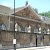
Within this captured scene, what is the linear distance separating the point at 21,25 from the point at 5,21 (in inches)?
170

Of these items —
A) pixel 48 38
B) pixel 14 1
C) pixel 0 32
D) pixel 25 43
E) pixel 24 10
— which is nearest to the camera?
pixel 14 1

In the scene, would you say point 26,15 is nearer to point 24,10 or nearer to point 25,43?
point 24,10

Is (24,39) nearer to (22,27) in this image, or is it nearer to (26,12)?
(22,27)

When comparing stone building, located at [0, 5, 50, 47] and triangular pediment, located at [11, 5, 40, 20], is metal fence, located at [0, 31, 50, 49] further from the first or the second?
triangular pediment, located at [11, 5, 40, 20]

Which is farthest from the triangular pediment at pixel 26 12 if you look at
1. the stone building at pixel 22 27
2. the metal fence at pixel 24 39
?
the metal fence at pixel 24 39

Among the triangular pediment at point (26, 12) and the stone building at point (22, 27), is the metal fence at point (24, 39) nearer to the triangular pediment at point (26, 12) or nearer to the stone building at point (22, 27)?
the stone building at point (22, 27)

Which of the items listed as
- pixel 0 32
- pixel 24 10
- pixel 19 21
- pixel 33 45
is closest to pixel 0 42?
pixel 0 32

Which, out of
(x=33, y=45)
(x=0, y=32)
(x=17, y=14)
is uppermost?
(x=17, y=14)

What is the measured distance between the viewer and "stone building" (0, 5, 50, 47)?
90.6 ft

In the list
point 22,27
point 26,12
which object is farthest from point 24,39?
point 26,12

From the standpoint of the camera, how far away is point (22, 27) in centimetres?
3741

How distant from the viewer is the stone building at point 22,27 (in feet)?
90.6

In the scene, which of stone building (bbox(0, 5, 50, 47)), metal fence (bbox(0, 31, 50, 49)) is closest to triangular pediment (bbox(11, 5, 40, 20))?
stone building (bbox(0, 5, 50, 47))

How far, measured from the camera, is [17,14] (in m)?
36.7
